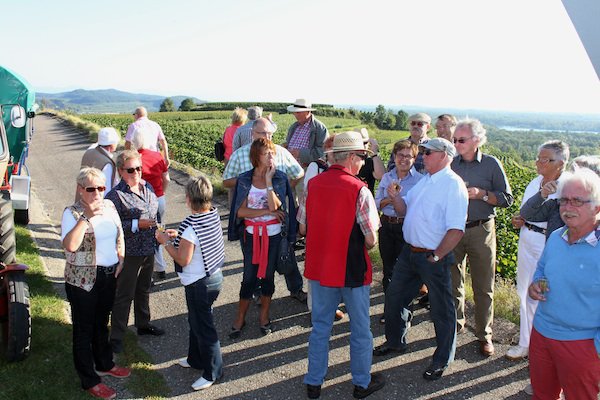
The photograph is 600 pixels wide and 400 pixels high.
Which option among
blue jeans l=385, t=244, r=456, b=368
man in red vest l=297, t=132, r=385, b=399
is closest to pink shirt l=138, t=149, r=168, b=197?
man in red vest l=297, t=132, r=385, b=399

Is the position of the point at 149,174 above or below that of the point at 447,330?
above

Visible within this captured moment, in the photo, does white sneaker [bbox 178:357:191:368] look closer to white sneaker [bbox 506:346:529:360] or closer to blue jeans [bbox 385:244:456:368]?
blue jeans [bbox 385:244:456:368]

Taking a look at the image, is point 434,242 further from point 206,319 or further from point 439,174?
point 206,319

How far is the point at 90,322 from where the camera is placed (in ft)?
12.6

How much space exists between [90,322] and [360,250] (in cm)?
223

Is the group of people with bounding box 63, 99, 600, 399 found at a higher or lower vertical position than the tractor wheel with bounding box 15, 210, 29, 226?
higher

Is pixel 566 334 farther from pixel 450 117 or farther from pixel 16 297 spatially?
pixel 16 297

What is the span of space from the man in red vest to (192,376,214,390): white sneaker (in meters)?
0.83

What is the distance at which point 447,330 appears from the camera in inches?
165

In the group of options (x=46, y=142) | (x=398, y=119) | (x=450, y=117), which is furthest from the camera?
(x=398, y=119)

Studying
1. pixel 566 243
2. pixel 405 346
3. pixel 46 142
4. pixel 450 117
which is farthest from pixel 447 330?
pixel 46 142

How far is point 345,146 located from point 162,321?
9.82 ft

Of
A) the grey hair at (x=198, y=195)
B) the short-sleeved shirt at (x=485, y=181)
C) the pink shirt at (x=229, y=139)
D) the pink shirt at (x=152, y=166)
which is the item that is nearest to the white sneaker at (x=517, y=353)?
the short-sleeved shirt at (x=485, y=181)

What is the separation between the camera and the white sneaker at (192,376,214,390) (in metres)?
4.05
